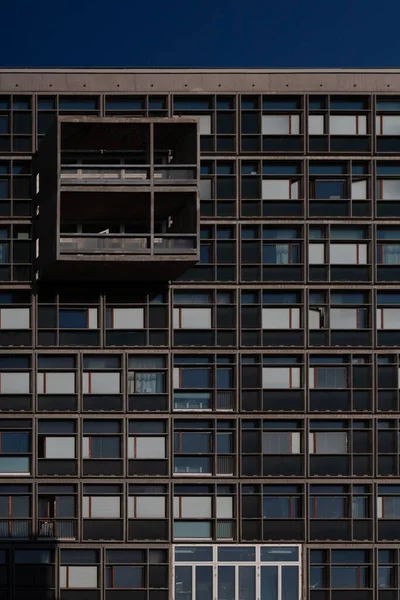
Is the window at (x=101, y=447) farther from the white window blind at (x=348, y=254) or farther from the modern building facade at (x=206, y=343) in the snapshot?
the white window blind at (x=348, y=254)

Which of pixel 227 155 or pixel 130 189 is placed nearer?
pixel 130 189

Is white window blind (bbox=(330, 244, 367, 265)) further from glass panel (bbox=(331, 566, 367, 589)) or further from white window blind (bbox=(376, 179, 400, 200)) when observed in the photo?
glass panel (bbox=(331, 566, 367, 589))

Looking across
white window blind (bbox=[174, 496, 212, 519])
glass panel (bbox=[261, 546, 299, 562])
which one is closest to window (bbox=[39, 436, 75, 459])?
white window blind (bbox=[174, 496, 212, 519])

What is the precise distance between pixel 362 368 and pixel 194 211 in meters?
8.51

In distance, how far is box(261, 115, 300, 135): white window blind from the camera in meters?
36.5

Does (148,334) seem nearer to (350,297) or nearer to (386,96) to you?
(350,297)

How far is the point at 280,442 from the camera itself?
117 ft

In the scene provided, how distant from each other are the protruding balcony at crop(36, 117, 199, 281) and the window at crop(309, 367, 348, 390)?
248 inches

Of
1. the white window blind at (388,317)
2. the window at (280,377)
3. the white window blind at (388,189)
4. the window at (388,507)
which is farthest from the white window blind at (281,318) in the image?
the window at (388,507)

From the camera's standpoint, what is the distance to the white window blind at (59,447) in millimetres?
35500

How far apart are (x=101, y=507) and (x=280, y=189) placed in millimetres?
13424

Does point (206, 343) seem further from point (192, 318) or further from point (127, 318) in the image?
point (127, 318)

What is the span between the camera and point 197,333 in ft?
118

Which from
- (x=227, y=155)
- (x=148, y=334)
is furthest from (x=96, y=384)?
(x=227, y=155)
